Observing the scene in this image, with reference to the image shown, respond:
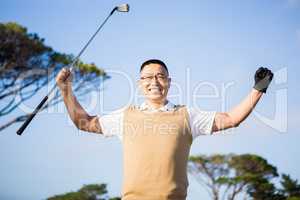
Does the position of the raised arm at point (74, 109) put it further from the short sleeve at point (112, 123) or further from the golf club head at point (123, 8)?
the golf club head at point (123, 8)

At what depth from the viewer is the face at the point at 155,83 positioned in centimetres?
288

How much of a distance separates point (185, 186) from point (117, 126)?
0.55 metres

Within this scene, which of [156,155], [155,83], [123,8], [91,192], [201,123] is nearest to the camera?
[156,155]

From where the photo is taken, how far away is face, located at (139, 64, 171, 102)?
2.88 metres

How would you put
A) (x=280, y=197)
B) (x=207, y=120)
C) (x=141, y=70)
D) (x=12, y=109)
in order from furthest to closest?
(x=280, y=197) → (x=12, y=109) → (x=141, y=70) → (x=207, y=120)

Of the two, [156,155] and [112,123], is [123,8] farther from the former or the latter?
[156,155]

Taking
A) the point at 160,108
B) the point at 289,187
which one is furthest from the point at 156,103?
the point at 289,187

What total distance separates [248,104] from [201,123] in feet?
0.97

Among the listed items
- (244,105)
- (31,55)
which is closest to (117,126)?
(244,105)

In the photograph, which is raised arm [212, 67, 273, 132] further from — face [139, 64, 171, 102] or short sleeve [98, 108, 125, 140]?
short sleeve [98, 108, 125, 140]

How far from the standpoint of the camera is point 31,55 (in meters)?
16.6

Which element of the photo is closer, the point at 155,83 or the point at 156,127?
the point at 156,127

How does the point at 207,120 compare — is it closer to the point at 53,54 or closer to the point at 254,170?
the point at 53,54

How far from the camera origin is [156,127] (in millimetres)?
2674
